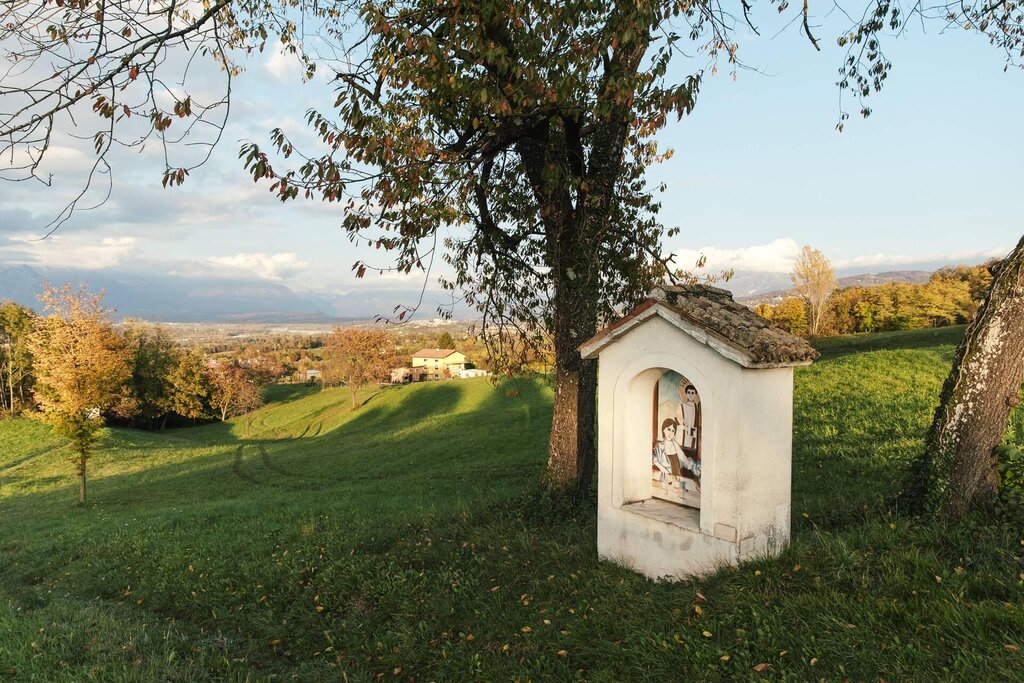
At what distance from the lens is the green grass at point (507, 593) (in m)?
4.14

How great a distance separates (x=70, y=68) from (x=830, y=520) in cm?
880

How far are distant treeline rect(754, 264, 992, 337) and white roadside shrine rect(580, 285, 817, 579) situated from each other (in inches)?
1798

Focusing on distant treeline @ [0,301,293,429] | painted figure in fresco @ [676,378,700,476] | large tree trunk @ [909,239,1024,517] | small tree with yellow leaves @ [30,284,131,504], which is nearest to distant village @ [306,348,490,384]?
distant treeline @ [0,301,293,429]

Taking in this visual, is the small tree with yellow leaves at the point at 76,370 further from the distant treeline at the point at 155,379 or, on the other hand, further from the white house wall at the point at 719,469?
the distant treeline at the point at 155,379

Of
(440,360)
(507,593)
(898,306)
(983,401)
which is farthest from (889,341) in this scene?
A: (440,360)

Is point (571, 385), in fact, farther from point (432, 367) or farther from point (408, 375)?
point (432, 367)

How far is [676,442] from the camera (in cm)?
661

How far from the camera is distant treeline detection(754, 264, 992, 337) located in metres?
51.1

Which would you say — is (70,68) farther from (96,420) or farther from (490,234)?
(96,420)

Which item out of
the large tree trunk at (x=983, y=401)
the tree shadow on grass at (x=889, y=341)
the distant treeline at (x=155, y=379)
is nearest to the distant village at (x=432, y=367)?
the distant treeline at (x=155, y=379)

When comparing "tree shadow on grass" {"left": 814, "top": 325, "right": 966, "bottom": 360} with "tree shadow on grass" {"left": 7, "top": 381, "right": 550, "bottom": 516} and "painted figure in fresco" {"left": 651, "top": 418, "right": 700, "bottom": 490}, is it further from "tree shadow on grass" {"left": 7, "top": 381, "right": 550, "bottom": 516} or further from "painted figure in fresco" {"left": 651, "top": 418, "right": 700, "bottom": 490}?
"painted figure in fresco" {"left": 651, "top": 418, "right": 700, "bottom": 490}

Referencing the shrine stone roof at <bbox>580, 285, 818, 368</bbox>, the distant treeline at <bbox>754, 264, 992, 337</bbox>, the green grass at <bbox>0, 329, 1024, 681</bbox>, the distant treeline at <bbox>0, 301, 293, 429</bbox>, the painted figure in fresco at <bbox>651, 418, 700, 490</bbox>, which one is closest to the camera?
the green grass at <bbox>0, 329, 1024, 681</bbox>

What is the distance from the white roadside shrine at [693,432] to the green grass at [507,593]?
317mm

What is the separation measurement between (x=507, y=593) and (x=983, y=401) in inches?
198
